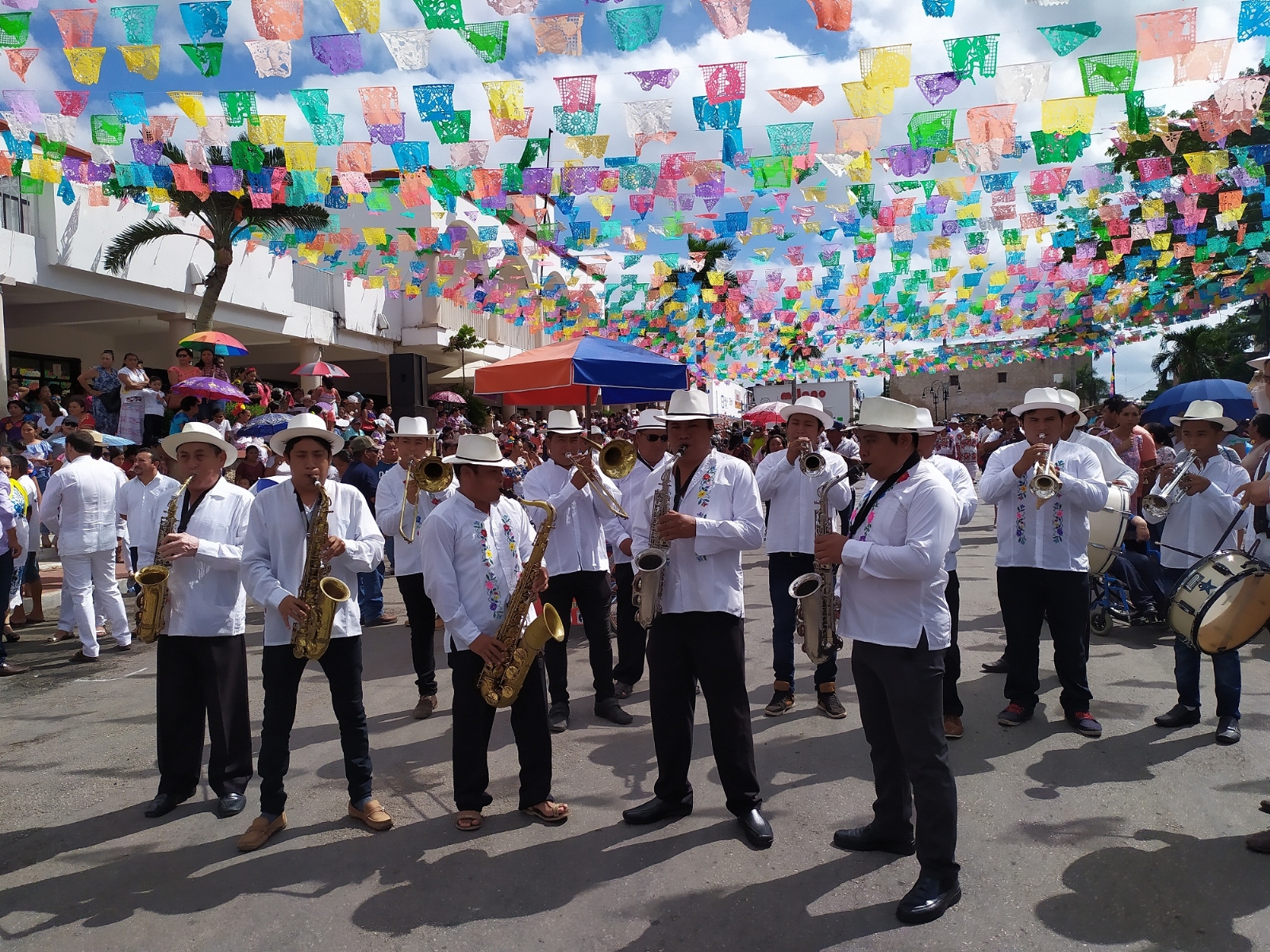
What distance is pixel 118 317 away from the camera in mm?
18406

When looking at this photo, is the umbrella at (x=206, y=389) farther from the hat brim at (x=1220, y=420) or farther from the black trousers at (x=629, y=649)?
the hat brim at (x=1220, y=420)

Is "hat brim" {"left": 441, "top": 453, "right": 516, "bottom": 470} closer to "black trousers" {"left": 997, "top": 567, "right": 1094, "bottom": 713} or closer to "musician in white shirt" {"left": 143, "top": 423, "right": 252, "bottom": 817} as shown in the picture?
"musician in white shirt" {"left": 143, "top": 423, "right": 252, "bottom": 817}

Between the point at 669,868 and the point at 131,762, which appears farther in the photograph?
the point at 131,762

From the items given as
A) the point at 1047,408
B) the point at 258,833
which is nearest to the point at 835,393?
the point at 1047,408

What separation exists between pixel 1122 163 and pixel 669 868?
1128 centimetres

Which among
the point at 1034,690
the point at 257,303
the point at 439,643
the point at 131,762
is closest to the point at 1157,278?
the point at 1034,690

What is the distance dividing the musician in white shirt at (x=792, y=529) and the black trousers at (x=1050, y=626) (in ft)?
3.77

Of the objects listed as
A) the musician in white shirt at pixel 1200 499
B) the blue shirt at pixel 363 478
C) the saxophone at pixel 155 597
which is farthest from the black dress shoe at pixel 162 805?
the musician in white shirt at pixel 1200 499

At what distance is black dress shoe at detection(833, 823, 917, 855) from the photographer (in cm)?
368

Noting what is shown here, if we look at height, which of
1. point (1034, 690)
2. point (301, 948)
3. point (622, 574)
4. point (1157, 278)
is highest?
point (1157, 278)

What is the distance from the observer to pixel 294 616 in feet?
12.9

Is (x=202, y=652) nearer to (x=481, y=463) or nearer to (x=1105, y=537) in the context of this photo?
(x=481, y=463)

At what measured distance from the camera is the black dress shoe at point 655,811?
4.02 meters

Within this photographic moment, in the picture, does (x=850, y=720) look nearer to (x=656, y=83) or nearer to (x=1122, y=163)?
(x=656, y=83)
